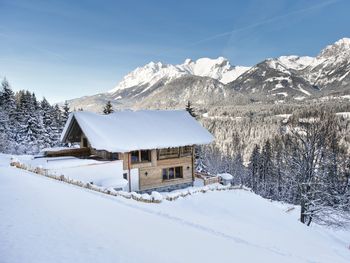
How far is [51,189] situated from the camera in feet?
31.5

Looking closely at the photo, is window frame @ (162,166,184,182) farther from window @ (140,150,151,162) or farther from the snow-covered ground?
the snow-covered ground

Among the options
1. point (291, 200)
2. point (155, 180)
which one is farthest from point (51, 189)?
point (291, 200)

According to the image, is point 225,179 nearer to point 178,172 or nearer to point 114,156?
point 178,172

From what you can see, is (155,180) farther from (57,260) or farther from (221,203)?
(57,260)

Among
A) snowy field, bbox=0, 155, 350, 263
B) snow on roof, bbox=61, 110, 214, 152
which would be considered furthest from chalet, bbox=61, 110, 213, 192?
snowy field, bbox=0, 155, 350, 263

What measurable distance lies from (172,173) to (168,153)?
214cm

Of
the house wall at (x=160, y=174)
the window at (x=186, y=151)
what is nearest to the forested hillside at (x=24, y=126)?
the house wall at (x=160, y=174)

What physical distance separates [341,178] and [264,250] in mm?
53609

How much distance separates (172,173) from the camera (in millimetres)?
26812

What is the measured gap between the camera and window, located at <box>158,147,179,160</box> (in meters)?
25.5

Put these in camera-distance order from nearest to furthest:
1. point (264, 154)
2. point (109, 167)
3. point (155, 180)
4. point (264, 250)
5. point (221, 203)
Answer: point (264, 250), point (221, 203), point (109, 167), point (155, 180), point (264, 154)

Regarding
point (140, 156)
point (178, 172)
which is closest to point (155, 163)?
point (140, 156)

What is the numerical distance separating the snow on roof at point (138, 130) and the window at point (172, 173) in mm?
3344

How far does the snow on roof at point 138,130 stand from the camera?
2217 cm
